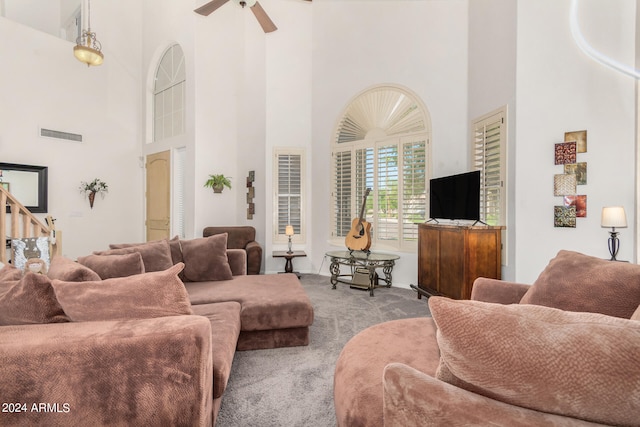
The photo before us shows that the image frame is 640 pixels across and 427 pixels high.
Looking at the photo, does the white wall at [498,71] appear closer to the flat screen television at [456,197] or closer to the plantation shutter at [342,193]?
the flat screen television at [456,197]

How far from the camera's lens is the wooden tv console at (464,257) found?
318 cm

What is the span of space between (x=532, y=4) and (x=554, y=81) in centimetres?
82

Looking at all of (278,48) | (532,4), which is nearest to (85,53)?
(278,48)

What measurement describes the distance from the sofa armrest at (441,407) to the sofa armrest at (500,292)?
121 cm

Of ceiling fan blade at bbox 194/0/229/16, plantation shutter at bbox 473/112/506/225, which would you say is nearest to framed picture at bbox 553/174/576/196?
plantation shutter at bbox 473/112/506/225

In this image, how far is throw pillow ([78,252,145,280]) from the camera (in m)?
2.17

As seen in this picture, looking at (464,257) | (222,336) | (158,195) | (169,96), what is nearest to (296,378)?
(222,336)

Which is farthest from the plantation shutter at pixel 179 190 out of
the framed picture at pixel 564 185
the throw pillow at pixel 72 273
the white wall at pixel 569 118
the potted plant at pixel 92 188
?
the framed picture at pixel 564 185

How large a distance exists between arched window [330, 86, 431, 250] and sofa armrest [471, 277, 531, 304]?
2.64 metres

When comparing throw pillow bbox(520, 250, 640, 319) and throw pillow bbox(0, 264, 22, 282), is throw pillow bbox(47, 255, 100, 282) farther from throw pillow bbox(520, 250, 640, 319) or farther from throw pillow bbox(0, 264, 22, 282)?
throw pillow bbox(520, 250, 640, 319)

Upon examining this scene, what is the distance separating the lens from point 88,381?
1.15 meters

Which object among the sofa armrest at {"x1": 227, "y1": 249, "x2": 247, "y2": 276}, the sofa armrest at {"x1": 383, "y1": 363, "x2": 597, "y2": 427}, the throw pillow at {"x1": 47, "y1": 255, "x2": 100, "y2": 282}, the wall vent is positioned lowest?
the sofa armrest at {"x1": 227, "y1": 249, "x2": 247, "y2": 276}

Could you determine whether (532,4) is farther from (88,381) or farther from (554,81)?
(88,381)

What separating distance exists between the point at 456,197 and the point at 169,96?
556cm
